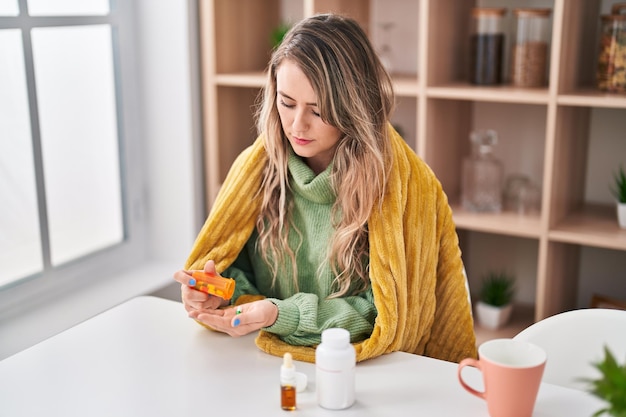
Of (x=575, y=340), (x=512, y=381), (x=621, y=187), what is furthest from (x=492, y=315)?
(x=512, y=381)

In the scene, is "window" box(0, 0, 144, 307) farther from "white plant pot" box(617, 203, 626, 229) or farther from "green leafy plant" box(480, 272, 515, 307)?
"white plant pot" box(617, 203, 626, 229)

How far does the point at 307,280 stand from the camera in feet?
5.03

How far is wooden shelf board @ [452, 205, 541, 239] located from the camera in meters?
2.21

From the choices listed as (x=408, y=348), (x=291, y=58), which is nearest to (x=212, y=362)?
(x=408, y=348)

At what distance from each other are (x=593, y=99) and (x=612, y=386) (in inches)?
53.8

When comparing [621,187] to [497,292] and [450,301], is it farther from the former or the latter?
[450,301]

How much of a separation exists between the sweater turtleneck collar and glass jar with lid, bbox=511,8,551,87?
1052mm

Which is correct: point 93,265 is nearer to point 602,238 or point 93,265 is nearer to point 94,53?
point 94,53

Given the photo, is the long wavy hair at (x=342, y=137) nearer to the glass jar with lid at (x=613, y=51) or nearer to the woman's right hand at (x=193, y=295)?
the woman's right hand at (x=193, y=295)

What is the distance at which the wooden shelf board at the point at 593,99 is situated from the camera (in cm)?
201

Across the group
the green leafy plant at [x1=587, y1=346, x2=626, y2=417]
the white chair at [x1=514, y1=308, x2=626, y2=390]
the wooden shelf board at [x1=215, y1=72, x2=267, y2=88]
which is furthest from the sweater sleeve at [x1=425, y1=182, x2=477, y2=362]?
the wooden shelf board at [x1=215, y1=72, x2=267, y2=88]

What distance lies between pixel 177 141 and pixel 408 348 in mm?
1358

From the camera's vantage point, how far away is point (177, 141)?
2561 mm

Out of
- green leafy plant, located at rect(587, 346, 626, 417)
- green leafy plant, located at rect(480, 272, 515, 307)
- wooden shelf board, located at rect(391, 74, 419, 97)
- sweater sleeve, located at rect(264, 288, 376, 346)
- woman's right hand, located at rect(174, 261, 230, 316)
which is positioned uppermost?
wooden shelf board, located at rect(391, 74, 419, 97)
